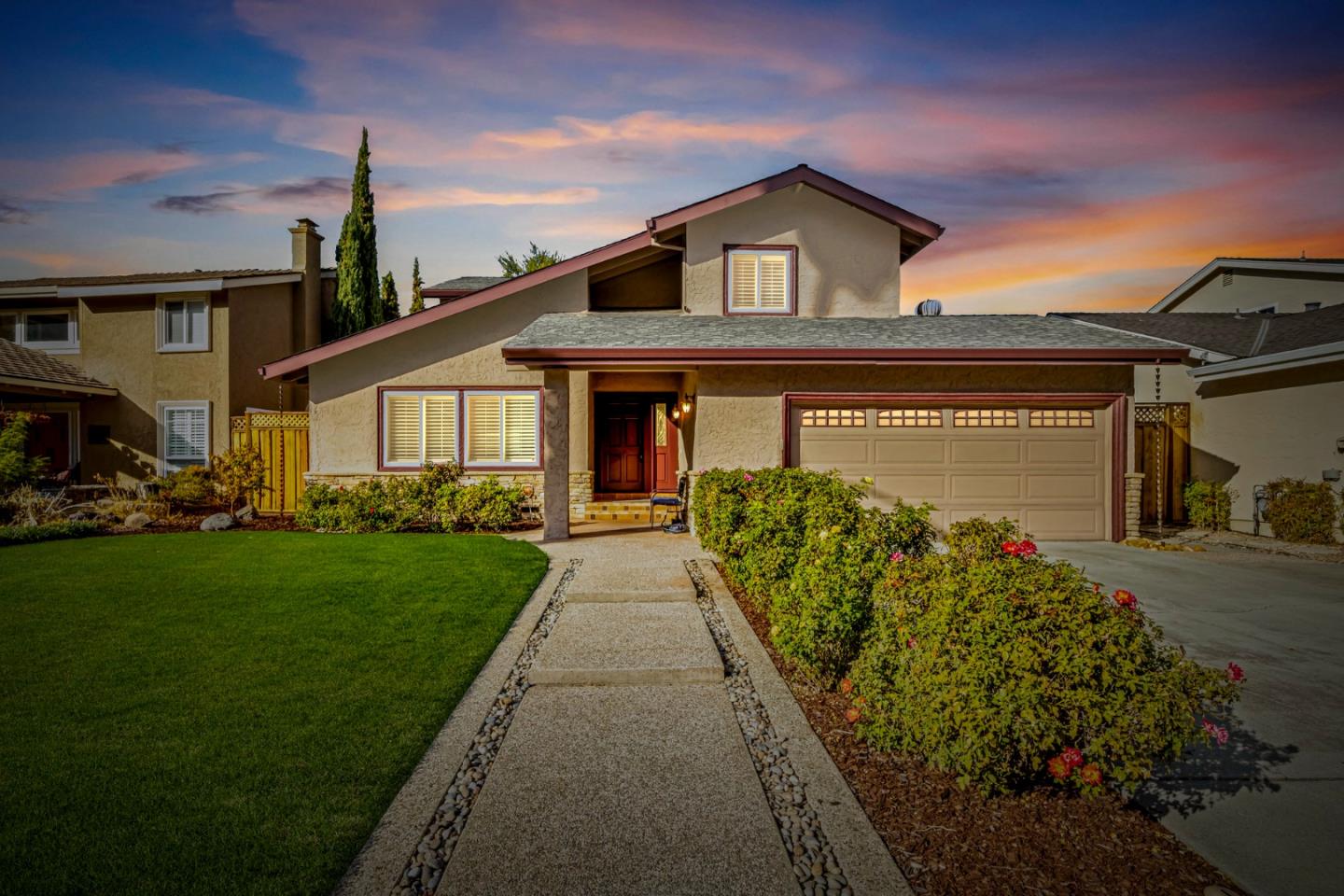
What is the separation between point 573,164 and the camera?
1534cm

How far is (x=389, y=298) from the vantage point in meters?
29.8

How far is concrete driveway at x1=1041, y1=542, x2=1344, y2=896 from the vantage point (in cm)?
287

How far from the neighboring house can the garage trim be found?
1295 centimetres

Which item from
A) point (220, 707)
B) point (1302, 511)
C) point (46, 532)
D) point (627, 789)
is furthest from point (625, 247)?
point (1302, 511)

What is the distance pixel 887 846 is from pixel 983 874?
0.38 metres

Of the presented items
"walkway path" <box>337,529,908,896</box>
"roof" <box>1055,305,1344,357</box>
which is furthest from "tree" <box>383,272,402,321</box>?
Answer: "walkway path" <box>337,529,908,896</box>

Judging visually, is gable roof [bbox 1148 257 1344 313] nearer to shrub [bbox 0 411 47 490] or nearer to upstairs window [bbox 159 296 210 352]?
upstairs window [bbox 159 296 210 352]

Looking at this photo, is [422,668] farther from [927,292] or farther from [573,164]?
[927,292]

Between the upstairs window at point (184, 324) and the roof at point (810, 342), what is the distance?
8841 mm

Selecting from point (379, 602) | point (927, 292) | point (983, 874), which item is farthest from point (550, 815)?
point (927, 292)

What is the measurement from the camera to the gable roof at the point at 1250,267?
55.3 feet

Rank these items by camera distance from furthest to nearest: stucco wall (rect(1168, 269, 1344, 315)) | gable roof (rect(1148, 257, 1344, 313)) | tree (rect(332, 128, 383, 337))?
1. tree (rect(332, 128, 383, 337))
2. stucco wall (rect(1168, 269, 1344, 315))
3. gable roof (rect(1148, 257, 1344, 313))

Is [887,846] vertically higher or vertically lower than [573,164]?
lower

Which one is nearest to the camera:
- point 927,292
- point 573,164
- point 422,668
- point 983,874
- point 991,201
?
point 983,874
